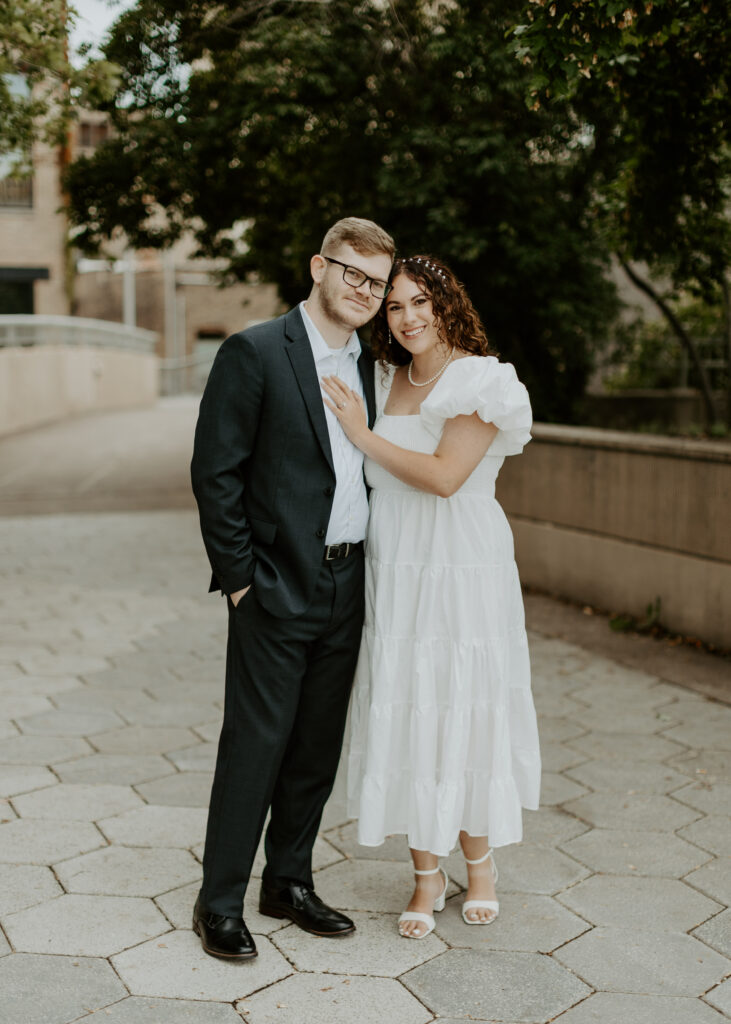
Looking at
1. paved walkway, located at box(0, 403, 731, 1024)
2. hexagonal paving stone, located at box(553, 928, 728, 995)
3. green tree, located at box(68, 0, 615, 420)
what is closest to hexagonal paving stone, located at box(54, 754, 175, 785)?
paved walkway, located at box(0, 403, 731, 1024)

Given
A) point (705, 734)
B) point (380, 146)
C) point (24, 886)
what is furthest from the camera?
point (380, 146)

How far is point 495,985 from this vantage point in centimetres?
282

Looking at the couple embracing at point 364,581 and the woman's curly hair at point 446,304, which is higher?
the woman's curly hair at point 446,304

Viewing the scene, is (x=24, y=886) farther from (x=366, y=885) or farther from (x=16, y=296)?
(x=16, y=296)

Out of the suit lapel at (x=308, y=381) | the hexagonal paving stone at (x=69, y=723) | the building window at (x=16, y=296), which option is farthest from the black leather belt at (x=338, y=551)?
the building window at (x=16, y=296)

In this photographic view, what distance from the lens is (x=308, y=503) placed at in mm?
2852

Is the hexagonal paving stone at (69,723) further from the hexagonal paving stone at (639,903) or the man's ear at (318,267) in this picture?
→ the man's ear at (318,267)

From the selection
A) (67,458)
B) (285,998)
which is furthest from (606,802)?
(67,458)

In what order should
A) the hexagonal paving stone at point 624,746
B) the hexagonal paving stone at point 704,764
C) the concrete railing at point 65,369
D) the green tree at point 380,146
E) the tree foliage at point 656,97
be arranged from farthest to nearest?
1. the concrete railing at point 65,369
2. the green tree at point 380,146
3. the hexagonal paving stone at point 624,746
4. the hexagonal paving stone at point 704,764
5. the tree foliage at point 656,97

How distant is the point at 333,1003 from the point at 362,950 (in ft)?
0.93

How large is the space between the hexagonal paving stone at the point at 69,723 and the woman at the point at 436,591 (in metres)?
2.02

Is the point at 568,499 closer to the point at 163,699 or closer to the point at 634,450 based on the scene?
the point at 634,450

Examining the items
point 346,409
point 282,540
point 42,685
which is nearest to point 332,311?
point 346,409

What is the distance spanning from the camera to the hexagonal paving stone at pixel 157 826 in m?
3.64
